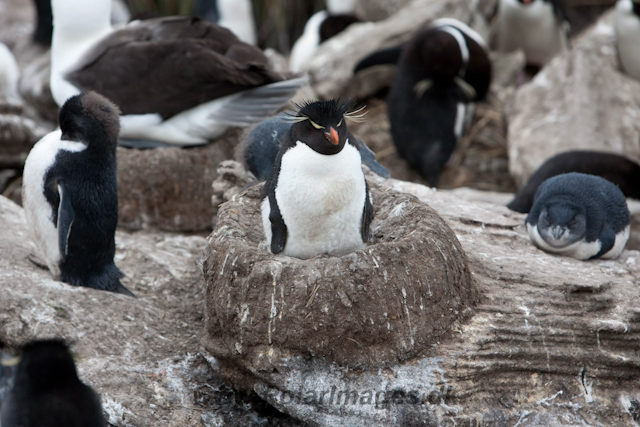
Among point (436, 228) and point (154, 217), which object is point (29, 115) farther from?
point (436, 228)

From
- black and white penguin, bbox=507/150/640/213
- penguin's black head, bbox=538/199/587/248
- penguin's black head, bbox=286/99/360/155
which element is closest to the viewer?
penguin's black head, bbox=286/99/360/155

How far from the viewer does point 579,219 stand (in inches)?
163

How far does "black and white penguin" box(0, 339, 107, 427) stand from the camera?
95.2 inches

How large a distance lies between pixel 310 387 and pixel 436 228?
0.90 meters

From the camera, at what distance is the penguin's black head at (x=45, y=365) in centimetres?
244

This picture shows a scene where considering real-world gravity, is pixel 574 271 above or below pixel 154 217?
above

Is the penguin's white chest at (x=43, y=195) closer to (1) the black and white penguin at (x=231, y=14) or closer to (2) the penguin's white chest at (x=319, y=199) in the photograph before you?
(2) the penguin's white chest at (x=319, y=199)

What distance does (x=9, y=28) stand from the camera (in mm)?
10664

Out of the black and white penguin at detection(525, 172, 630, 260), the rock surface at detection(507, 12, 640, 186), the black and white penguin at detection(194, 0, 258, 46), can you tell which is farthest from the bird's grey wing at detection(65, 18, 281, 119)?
the black and white penguin at detection(194, 0, 258, 46)

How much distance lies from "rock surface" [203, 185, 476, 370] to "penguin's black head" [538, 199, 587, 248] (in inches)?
40.0

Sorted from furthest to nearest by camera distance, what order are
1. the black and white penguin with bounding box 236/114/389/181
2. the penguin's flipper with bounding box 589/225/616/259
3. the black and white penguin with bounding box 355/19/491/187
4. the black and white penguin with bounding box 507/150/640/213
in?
1. the black and white penguin with bounding box 355/19/491/187
2. the black and white penguin with bounding box 507/150/640/213
3. the black and white penguin with bounding box 236/114/389/181
4. the penguin's flipper with bounding box 589/225/616/259

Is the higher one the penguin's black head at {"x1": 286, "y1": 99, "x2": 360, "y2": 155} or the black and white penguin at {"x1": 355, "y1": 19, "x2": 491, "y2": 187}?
the penguin's black head at {"x1": 286, "y1": 99, "x2": 360, "y2": 155}

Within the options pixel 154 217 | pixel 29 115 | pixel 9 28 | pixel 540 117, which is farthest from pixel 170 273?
pixel 9 28

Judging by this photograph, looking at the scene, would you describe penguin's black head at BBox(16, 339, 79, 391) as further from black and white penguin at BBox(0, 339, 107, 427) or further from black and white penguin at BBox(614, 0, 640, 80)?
black and white penguin at BBox(614, 0, 640, 80)
